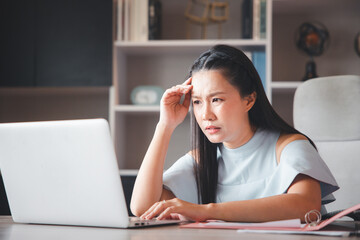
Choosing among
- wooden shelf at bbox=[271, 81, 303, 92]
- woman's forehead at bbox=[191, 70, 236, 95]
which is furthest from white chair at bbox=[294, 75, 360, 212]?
wooden shelf at bbox=[271, 81, 303, 92]

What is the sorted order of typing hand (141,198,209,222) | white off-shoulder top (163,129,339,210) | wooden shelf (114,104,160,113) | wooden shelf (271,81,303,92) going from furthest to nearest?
wooden shelf (114,104,160,113)
wooden shelf (271,81,303,92)
white off-shoulder top (163,129,339,210)
typing hand (141,198,209,222)

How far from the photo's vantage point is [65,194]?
3.25ft

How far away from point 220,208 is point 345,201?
864 millimetres

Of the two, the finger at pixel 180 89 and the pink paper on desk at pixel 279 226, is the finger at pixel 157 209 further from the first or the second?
the finger at pixel 180 89

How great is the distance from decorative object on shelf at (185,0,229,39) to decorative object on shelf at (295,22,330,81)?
470 millimetres

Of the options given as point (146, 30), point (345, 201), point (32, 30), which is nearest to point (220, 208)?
point (345, 201)

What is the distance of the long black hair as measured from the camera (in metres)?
1.48

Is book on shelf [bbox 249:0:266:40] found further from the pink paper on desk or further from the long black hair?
the pink paper on desk

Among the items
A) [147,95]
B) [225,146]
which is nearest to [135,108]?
[147,95]

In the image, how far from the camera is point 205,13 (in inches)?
113

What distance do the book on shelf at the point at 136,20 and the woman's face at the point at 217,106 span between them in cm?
132

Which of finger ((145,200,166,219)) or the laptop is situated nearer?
the laptop

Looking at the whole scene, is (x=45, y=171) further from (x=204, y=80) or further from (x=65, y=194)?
(x=204, y=80)

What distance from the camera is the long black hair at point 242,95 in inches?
58.3
